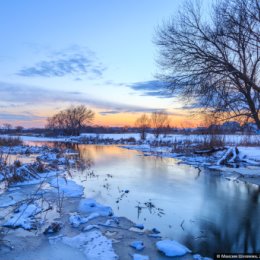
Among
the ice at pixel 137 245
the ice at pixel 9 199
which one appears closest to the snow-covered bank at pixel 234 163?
the ice at pixel 137 245

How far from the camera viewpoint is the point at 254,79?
13.8m

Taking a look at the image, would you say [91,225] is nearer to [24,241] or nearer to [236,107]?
[24,241]

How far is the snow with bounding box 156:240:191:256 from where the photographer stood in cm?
441

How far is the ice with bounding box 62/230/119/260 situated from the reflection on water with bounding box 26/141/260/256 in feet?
3.84

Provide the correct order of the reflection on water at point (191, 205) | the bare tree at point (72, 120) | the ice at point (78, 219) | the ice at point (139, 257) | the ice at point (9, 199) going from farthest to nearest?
the bare tree at point (72, 120)
the ice at point (9, 199)
the ice at point (78, 219)
the reflection on water at point (191, 205)
the ice at point (139, 257)

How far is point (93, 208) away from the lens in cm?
670

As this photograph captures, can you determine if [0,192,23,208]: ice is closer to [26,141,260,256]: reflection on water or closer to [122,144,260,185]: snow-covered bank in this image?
[26,141,260,256]: reflection on water

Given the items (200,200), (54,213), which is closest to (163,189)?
(200,200)

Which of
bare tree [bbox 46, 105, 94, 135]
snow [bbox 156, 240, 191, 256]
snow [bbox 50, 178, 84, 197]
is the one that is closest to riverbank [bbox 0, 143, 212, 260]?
snow [bbox 156, 240, 191, 256]

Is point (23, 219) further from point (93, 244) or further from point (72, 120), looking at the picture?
point (72, 120)

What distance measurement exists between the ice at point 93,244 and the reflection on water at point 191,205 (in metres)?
1.17

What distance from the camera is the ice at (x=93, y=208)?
251 inches

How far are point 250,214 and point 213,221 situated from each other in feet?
3.96

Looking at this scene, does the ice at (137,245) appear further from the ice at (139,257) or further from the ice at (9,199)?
the ice at (9,199)
